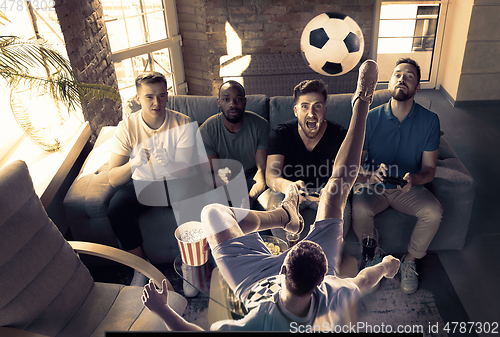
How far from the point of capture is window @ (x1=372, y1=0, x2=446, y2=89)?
4070mm

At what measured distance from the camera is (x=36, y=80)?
1.71 metres

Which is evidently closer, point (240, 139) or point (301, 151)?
point (301, 151)

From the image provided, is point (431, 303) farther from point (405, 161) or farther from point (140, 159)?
point (140, 159)

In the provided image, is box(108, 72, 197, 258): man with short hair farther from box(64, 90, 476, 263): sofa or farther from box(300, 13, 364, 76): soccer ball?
box(300, 13, 364, 76): soccer ball

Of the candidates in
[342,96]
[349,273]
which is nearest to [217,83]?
[342,96]

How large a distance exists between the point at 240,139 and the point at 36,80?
1.11m

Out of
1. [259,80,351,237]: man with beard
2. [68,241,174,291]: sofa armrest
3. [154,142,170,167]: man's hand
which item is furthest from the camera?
[154,142,170,167]: man's hand

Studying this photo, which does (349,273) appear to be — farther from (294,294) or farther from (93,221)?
(93,221)

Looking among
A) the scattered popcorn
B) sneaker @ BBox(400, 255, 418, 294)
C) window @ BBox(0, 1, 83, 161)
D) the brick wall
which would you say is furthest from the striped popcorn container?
the brick wall

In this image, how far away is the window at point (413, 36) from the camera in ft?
13.4

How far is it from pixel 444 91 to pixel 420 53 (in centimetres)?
67

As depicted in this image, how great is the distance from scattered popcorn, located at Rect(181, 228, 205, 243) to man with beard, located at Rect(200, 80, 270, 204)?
2.02ft

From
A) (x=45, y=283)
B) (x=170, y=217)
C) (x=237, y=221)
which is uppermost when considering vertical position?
(x=237, y=221)

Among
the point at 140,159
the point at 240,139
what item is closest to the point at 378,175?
the point at 240,139
